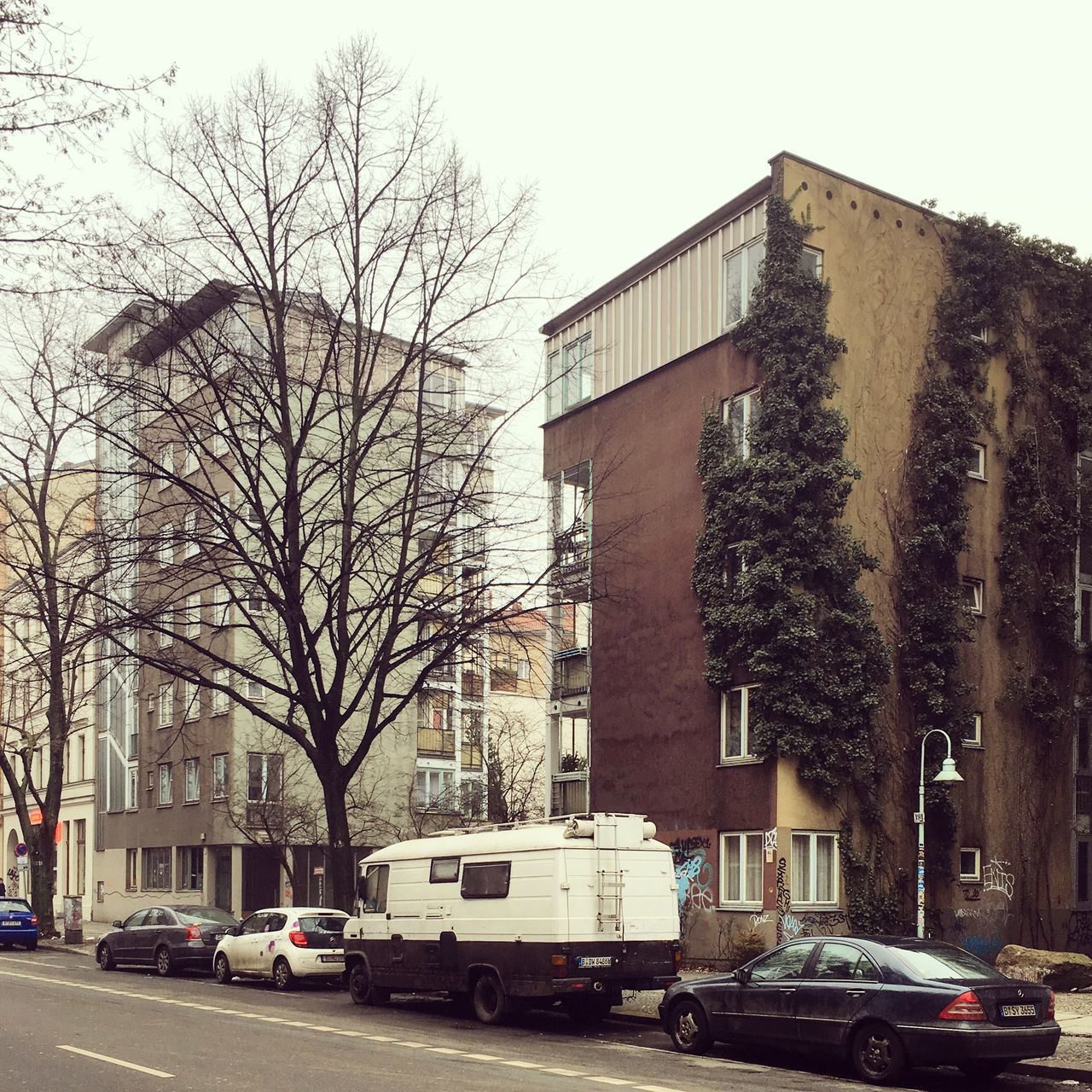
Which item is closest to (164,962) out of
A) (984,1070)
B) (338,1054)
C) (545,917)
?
(545,917)

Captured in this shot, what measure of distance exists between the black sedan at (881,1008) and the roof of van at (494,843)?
10.1ft

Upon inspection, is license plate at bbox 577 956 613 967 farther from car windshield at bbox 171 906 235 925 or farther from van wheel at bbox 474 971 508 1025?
car windshield at bbox 171 906 235 925

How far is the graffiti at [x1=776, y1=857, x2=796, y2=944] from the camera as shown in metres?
27.2

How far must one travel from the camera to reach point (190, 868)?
50.1 m

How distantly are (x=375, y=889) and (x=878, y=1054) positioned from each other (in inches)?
387

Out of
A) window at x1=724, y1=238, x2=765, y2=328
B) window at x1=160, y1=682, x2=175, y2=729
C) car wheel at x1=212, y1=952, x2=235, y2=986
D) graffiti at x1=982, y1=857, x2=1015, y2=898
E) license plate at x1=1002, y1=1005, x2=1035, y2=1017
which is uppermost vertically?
window at x1=724, y1=238, x2=765, y2=328

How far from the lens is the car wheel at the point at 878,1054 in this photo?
531 inches

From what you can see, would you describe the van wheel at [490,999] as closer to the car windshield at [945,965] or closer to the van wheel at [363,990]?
the van wheel at [363,990]

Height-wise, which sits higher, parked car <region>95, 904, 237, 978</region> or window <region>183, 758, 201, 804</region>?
window <region>183, 758, 201, 804</region>

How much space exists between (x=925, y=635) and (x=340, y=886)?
12526mm

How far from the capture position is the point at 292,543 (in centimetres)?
2683

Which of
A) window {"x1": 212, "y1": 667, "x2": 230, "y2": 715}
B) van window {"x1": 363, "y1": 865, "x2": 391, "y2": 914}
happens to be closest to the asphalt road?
van window {"x1": 363, "y1": 865, "x2": 391, "y2": 914}

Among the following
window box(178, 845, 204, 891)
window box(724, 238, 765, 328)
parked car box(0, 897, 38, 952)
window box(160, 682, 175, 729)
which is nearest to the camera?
window box(724, 238, 765, 328)

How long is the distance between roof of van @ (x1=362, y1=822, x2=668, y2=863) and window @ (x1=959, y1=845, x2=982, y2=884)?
505 inches
